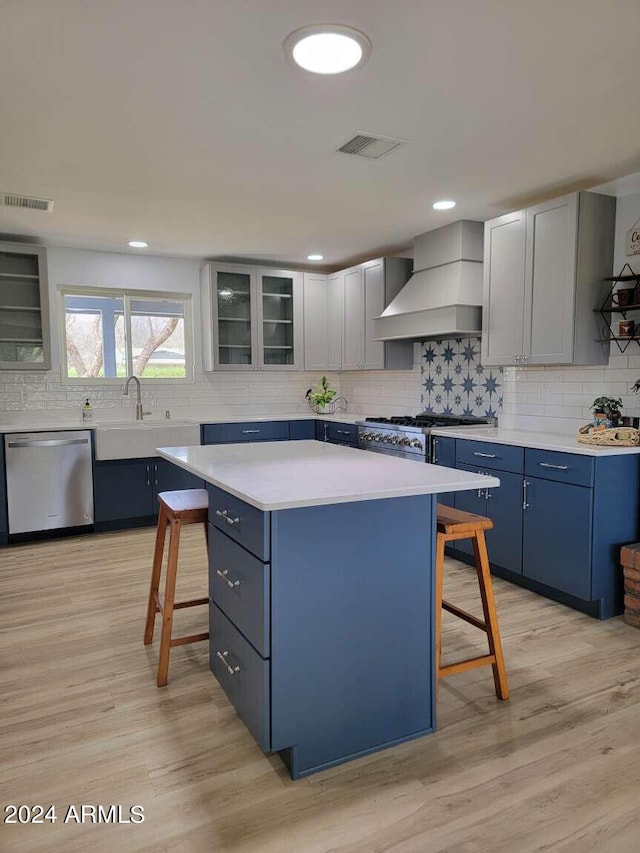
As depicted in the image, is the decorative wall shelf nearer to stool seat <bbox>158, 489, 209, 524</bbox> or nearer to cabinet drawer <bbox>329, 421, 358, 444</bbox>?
cabinet drawer <bbox>329, 421, 358, 444</bbox>

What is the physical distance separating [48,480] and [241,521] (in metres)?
3.22

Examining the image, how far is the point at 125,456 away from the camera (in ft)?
15.8

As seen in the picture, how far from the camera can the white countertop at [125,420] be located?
15.2 ft

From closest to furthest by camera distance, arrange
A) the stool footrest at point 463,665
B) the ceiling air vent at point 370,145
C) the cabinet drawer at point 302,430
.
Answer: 1. the stool footrest at point 463,665
2. the ceiling air vent at point 370,145
3. the cabinet drawer at point 302,430

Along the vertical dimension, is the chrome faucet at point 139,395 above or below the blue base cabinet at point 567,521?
above

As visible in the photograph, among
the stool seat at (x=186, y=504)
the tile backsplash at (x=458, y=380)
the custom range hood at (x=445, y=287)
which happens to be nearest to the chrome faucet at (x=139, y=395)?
the custom range hood at (x=445, y=287)

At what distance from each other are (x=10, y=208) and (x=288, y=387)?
3160 millimetres

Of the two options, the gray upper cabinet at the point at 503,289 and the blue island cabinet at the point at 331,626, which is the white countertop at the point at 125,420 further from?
the blue island cabinet at the point at 331,626

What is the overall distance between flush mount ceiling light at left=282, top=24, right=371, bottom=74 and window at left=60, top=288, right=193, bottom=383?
3765 mm

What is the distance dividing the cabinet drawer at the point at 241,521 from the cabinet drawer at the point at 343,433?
293cm

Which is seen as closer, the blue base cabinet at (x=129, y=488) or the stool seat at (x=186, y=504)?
the stool seat at (x=186, y=504)

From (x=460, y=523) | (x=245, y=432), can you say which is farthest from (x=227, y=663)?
(x=245, y=432)

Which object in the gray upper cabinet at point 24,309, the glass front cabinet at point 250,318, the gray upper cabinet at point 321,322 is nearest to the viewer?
the gray upper cabinet at point 24,309

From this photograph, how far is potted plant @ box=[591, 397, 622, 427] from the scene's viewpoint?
11.1ft
